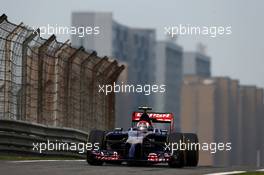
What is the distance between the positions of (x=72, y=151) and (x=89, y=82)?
259 cm

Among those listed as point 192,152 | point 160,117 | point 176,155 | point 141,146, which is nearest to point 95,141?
point 141,146

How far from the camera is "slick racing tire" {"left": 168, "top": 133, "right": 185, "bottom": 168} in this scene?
2070cm

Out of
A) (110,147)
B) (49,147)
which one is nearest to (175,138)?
(110,147)

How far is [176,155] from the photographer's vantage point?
68.1 feet

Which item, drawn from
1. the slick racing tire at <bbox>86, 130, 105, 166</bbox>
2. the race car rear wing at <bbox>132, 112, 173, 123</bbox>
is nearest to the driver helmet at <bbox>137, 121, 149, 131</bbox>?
the slick racing tire at <bbox>86, 130, 105, 166</bbox>

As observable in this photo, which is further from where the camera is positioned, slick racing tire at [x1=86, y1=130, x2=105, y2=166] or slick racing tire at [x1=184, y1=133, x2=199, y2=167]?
slick racing tire at [x1=184, y1=133, x2=199, y2=167]

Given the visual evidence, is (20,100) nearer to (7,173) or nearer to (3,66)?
(3,66)

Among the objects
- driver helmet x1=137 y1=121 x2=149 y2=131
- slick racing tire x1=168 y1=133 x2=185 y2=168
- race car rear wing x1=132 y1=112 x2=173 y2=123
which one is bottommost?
slick racing tire x1=168 y1=133 x2=185 y2=168

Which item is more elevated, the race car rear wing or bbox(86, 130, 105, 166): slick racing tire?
the race car rear wing

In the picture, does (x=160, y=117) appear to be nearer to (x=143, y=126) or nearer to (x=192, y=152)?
(x=192, y=152)

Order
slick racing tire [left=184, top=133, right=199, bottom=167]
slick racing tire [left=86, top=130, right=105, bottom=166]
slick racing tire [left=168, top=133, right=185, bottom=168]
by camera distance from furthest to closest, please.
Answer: slick racing tire [left=184, top=133, right=199, bottom=167]
slick racing tire [left=86, top=130, right=105, bottom=166]
slick racing tire [left=168, top=133, right=185, bottom=168]

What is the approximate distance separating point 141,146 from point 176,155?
2.41 ft

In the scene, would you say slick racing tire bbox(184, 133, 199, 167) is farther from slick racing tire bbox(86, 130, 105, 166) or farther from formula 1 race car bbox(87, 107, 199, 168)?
slick racing tire bbox(86, 130, 105, 166)

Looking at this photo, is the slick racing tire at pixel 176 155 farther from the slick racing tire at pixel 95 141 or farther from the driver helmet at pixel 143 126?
the slick racing tire at pixel 95 141
